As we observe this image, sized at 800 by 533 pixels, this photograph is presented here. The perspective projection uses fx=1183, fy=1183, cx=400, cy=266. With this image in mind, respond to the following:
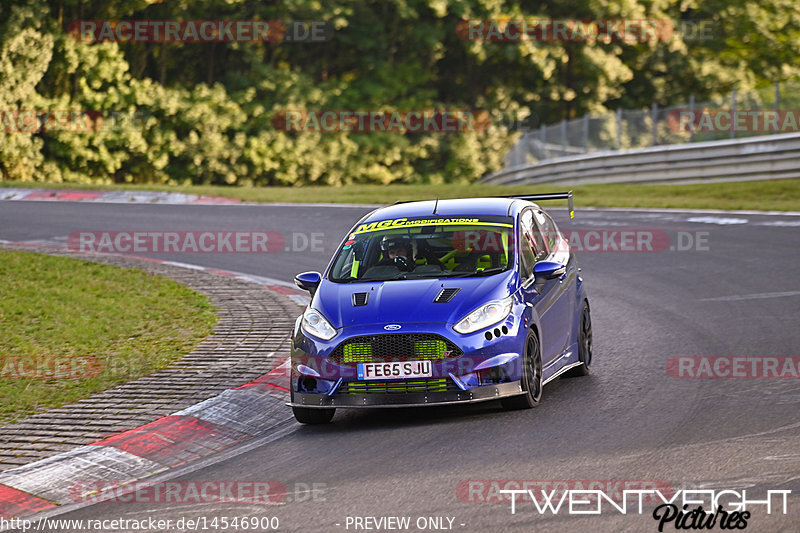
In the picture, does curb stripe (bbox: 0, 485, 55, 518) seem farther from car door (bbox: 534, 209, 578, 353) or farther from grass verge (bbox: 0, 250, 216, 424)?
car door (bbox: 534, 209, 578, 353)

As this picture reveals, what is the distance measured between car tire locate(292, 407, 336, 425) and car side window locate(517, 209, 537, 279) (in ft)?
6.34

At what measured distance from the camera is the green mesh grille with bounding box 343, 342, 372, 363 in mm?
8602

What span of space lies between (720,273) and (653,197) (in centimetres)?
1439

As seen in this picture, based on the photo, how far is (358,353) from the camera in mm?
8625

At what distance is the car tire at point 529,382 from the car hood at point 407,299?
0.46 meters

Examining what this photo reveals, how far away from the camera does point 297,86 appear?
4950 centimetres

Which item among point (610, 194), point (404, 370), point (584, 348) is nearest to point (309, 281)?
point (404, 370)

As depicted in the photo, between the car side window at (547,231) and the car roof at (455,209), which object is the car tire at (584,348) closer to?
the car side window at (547,231)

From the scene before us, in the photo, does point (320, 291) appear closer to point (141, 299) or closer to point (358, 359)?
point (358, 359)

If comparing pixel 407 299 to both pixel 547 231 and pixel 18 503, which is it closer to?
pixel 547 231

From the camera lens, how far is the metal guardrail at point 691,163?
29969 mm

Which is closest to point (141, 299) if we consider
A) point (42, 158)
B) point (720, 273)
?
point (720, 273)

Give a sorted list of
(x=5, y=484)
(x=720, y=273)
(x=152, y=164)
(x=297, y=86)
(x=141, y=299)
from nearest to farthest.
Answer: (x=5, y=484), (x=141, y=299), (x=720, y=273), (x=152, y=164), (x=297, y=86)

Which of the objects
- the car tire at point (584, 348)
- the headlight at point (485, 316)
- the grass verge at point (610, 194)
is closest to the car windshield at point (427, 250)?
the headlight at point (485, 316)
